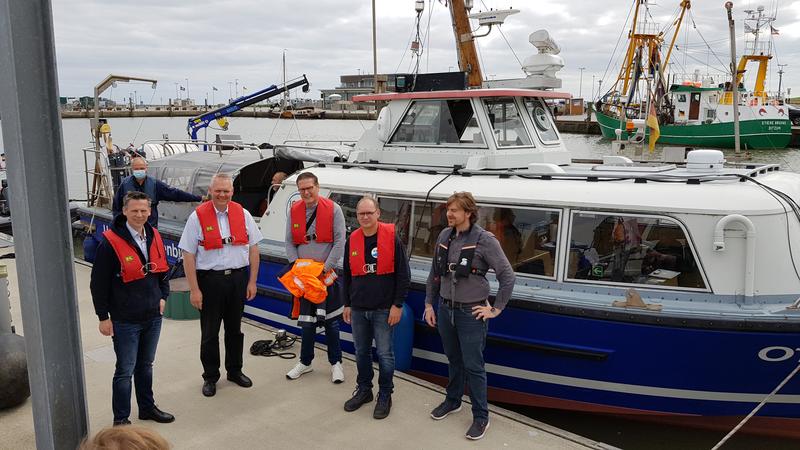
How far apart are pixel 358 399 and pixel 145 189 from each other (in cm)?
385

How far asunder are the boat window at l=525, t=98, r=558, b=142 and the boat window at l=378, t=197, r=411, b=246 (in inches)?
82.7

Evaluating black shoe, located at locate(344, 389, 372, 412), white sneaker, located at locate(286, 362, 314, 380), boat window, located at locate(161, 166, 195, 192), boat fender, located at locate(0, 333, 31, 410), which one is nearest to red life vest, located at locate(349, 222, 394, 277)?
black shoe, located at locate(344, 389, 372, 412)

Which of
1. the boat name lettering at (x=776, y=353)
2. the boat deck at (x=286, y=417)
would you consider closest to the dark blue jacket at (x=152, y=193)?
the boat deck at (x=286, y=417)

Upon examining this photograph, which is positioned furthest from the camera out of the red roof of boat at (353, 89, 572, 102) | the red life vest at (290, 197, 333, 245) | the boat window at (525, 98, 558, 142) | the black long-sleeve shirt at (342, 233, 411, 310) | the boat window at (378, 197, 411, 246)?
the boat window at (525, 98, 558, 142)

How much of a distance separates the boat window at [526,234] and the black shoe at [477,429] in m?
1.54

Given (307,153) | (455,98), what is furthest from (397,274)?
(307,153)

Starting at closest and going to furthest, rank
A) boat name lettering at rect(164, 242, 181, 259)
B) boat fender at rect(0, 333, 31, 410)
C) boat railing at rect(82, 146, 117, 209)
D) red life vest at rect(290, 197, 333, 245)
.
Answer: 1. boat fender at rect(0, 333, 31, 410)
2. red life vest at rect(290, 197, 333, 245)
3. boat name lettering at rect(164, 242, 181, 259)
4. boat railing at rect(82, 146, 117, 209)

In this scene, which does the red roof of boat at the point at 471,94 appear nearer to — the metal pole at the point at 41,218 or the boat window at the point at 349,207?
the boat window at the point at 349,207

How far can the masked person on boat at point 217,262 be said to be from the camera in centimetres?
486

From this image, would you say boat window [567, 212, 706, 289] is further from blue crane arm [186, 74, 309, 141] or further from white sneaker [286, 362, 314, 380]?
blue crane arm [186, 74, 309, 141]

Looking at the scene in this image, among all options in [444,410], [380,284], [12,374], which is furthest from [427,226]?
[12,374]

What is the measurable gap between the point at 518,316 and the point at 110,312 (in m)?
3.13

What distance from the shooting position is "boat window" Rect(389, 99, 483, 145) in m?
7.17

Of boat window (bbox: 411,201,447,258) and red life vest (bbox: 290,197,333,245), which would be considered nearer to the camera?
red life vest (bbox: 290,197,333,245)
